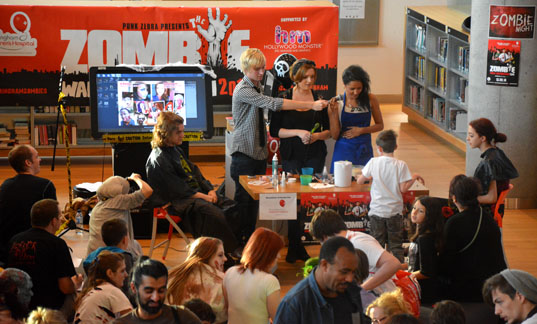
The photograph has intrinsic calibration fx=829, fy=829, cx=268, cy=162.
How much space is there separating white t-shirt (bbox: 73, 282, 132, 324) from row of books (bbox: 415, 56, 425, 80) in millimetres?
9309

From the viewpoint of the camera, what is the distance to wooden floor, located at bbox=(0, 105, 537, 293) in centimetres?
728

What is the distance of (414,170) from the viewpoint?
34.6ft

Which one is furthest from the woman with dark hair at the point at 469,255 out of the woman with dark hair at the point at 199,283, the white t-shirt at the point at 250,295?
the woman with dark hair at the point at 199,283

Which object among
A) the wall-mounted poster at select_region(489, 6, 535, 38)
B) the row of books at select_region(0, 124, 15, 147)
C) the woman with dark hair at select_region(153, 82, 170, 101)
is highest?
the wall-mounted poster at select_region(489, 6, 535, 38)

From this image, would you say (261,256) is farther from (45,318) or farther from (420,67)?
(420,67)

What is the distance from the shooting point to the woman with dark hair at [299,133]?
698 centimetres

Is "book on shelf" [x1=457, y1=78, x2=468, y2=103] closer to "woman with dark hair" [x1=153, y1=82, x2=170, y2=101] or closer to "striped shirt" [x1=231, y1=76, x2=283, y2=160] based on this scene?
"woman with dark hair" [x1=153, y1=82, x2=170, y2=101]

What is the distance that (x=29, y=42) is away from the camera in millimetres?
10195

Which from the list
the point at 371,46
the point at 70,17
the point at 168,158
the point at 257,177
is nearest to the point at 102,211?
the point at 168,158

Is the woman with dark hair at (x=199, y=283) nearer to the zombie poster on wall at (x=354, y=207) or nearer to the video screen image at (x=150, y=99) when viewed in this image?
the zombie poster on wall at (x=354, y=207)

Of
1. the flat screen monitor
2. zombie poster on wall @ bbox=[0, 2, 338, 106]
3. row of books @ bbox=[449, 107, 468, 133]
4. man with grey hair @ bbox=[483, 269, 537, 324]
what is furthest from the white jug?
row of books @ bbox=[449, 107, 468, 133]

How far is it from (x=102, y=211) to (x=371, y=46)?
9.48 metres

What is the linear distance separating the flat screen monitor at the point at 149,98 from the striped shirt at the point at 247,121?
2.75 ft

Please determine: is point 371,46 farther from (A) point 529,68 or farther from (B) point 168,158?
(B) point 168,158
